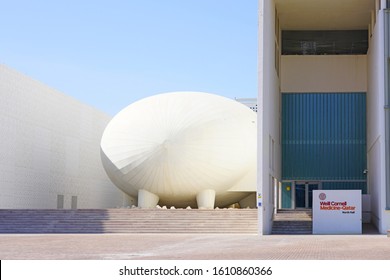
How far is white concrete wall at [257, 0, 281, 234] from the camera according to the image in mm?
29891

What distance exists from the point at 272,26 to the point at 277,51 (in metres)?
4.14

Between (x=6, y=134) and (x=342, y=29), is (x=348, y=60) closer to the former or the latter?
(x=342, y=29)

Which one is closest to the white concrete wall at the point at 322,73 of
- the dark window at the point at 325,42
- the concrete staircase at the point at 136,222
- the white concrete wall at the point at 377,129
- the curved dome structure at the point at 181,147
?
the dark window at the point at 325,42

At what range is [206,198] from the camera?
42438 millimetres

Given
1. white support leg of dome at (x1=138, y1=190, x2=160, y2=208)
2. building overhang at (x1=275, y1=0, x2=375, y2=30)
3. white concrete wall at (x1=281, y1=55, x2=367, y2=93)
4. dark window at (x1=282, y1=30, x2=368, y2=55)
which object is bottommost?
white support leg of dome at (x1=138, y1=190, x2=160, y2=208)

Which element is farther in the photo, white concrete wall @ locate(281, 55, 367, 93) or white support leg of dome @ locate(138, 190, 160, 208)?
white support leg of dome @ locate(138, 190, 160, 208)

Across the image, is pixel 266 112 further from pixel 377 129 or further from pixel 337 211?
pixel 377 129

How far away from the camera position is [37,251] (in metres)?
17.7

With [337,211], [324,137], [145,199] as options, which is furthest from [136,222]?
[324,137]

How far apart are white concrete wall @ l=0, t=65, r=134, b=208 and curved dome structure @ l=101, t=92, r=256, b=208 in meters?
4.85

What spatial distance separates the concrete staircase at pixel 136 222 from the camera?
31500 mm

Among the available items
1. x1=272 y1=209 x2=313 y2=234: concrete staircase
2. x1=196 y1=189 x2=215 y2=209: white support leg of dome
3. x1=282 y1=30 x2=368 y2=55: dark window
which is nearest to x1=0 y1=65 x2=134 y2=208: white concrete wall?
x1=196 y1=189 x2=215 y2=209: white support leg of dome

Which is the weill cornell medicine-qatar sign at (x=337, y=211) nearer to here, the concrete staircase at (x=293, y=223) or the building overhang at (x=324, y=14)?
the concrete staircase at (x=293, y=223)

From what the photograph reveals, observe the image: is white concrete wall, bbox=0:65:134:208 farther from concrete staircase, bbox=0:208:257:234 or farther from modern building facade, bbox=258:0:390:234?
modern building facade, bbox=258:0:390:234
